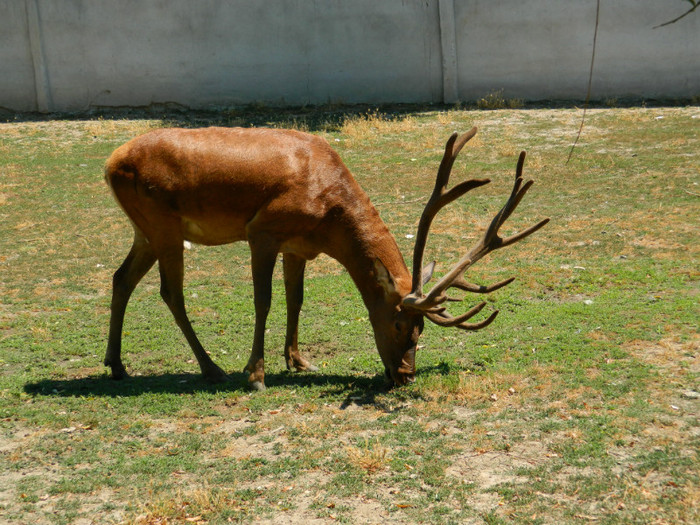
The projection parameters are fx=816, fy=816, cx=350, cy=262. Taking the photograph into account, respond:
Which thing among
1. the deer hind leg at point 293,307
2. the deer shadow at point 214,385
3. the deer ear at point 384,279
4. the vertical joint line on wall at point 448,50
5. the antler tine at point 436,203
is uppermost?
the vertical joint line on wall at point 448,50

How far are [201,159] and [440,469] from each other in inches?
145

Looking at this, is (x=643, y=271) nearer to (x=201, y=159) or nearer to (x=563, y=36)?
(x=201, y=159)

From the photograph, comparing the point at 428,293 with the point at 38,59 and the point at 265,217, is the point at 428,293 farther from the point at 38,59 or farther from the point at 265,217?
the point at 38,59

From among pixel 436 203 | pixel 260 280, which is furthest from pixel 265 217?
pixel 436 203

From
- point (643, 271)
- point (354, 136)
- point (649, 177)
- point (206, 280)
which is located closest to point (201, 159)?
point (206, 280)

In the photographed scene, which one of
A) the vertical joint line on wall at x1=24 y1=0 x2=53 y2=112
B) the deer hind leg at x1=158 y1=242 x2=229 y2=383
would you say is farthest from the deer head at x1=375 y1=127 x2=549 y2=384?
the vertical joint line on wall at x1=24 y1=0 x2=53 y2=112

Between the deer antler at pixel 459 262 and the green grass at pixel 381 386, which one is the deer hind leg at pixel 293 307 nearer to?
the green grass at pixel 381 386

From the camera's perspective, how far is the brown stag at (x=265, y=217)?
7.22m

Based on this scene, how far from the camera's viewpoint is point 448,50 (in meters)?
20.1

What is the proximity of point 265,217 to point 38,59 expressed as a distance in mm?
15018

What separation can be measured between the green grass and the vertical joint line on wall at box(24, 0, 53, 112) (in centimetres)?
665

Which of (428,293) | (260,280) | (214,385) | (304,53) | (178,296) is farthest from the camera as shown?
(304,53)

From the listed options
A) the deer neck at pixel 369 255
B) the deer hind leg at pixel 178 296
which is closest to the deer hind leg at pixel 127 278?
the deer hind leg at pixel 178 296

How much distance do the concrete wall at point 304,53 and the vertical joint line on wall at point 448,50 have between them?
0.08 ft
